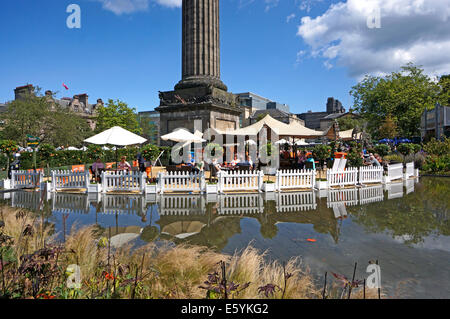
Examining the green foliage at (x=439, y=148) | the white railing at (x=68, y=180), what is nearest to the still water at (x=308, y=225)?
the white railing at (x=68, y=180)

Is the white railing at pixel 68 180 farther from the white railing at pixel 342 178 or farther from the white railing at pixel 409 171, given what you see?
the white railing at pixel 409 171

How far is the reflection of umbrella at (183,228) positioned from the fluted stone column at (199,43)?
17302mm

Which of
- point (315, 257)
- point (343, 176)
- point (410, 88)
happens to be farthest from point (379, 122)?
point (315, 257)

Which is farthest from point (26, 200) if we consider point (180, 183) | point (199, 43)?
point (199, 43)

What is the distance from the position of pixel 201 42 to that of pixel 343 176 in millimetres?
16341

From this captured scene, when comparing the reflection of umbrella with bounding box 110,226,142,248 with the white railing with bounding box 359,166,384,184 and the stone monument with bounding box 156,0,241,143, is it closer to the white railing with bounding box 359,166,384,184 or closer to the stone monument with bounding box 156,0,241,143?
the white railing with bounding box 359,166,384,184

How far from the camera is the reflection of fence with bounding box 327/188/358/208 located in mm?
9156

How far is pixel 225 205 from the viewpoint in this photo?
29.0ft

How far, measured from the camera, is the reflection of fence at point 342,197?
9156mm

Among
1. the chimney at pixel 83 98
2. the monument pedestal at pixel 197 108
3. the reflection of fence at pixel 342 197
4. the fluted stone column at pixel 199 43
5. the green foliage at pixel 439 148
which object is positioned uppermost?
the chimney at pixel 83 98

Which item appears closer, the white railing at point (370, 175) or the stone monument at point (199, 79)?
the white railing at point (370, 175)

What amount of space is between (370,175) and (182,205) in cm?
992

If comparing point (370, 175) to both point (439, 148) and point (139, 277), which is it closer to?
point (439, 148)

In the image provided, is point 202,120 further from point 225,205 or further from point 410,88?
point 410,88
